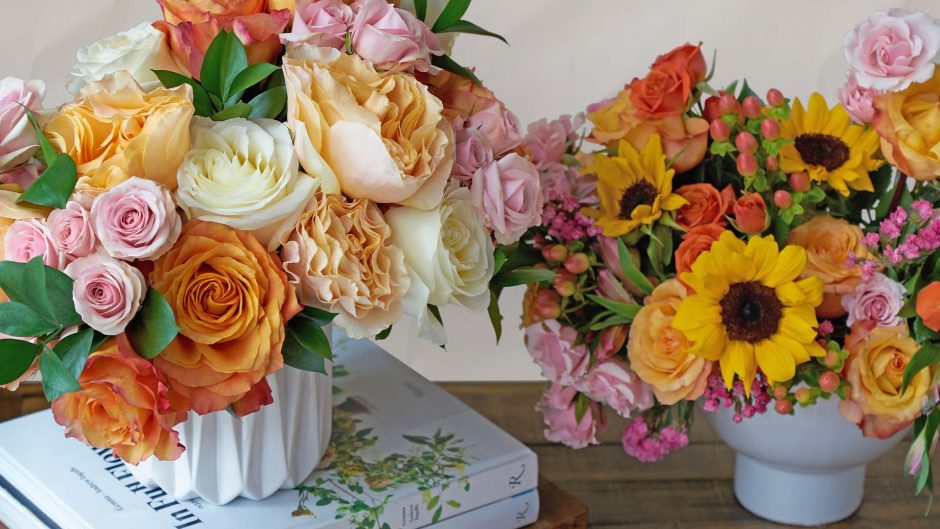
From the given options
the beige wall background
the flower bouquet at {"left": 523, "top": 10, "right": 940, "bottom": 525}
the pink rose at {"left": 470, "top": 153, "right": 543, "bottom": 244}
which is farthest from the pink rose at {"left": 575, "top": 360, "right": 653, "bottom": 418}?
the beige wall background

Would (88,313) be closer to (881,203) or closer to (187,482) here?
(187,482)

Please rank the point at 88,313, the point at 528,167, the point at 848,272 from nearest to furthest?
the point at 88,313
the point at 528,167
the point at 848,272

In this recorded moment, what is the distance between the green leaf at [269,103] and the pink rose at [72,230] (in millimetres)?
124

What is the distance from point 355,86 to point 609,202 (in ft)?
1.06

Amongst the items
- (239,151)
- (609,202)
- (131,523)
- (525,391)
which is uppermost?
(239,151)

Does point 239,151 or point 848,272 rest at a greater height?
point 239,151

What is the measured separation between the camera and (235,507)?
0.83 m

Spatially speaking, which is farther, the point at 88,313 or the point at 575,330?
the point at 575,330

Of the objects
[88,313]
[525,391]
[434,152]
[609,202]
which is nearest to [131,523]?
[88,313]

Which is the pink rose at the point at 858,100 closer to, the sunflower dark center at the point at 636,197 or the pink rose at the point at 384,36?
the sunflower dark center at the point at 636,197

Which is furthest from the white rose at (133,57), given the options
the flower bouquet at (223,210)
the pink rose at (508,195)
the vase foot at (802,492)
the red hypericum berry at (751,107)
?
the vase foot at (802,492)

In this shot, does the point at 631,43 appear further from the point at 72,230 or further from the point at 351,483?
the point at 72,230

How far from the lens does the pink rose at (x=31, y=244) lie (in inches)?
25.6

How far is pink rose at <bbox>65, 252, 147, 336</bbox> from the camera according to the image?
2.06 feet
